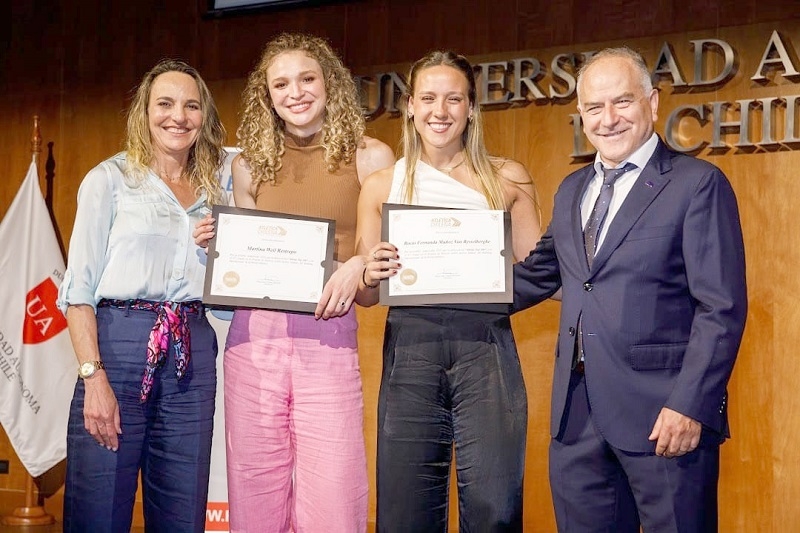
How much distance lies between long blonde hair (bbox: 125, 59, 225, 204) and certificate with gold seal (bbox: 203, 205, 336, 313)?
22 centimetres

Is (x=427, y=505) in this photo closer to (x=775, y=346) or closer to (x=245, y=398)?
(x=245, y=398)

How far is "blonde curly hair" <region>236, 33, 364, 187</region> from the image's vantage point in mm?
2850

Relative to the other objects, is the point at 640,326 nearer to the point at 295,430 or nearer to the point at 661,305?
the point at 661,305

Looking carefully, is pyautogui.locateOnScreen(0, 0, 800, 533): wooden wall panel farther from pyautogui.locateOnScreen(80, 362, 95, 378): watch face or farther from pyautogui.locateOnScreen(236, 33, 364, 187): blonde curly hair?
pyautogui.locateOnScreen(80, 362, 95, 378): watch face

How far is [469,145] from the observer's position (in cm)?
271

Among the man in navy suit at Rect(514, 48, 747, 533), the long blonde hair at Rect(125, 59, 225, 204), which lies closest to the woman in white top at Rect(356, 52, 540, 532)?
the man in navy suit at Rect(514, 48, 747, 533)

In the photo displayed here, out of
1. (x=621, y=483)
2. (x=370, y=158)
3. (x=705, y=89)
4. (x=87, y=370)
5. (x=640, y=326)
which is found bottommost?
(x=621, y=483)

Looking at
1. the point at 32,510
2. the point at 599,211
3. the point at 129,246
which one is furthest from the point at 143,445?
the point at 32,510

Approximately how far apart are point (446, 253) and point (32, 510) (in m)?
3.80

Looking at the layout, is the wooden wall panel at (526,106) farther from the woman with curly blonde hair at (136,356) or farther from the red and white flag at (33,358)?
the woman with curly blonde hair at (136,356)

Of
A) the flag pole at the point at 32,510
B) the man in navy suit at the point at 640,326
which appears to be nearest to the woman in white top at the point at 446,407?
the man in navy suit at the point at 640,326

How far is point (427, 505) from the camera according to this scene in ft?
8.14

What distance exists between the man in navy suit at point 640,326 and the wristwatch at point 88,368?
1203 millimetres

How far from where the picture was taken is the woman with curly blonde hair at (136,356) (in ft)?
8.71
